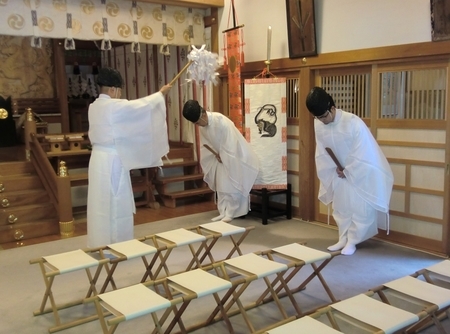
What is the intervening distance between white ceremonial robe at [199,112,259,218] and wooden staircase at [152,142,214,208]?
1.23 m

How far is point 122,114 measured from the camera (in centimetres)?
419

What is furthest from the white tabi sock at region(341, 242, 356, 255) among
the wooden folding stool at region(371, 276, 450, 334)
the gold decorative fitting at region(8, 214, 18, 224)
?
the gold decorative fitting at region(8, 214, 18, 224)

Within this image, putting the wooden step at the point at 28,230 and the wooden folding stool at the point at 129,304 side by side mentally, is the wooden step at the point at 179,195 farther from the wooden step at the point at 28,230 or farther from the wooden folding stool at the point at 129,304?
the wooden folding stool at the point at 129,304

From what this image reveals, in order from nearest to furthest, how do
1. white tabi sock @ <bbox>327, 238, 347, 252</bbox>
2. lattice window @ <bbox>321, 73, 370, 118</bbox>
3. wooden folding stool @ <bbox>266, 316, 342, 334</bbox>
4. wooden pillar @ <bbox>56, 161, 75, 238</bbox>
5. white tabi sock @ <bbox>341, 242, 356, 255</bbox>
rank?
1. wooden folding stool @ <bbox>266, 316, 342, 334</bbox>
2. white tabi sock @ <bbox>341, 242, 356, 255</bbox>
3. white tabi sock @ <bbox>327, 238, 347, 252</bbox>
4. lattice window @ <bbox>321, 73, 370, 118</bbox>
5. wooden pillar @ <bbox>56, 161, 75, 238</bbox>

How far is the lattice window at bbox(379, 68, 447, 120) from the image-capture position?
4.20m

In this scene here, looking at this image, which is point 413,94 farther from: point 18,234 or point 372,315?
point 18,234

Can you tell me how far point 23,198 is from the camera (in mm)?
5402

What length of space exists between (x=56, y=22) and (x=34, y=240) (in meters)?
2.40

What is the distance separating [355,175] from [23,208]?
3566 mm

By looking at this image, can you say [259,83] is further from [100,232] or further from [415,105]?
[100,232]

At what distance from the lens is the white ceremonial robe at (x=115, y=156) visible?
4.18 metres

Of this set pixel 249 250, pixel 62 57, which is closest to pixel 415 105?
pixel 249 250

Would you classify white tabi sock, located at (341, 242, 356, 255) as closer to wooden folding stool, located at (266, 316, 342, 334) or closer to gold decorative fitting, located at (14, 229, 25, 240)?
wooden folding stool, located at (266, 316, 342, 334)

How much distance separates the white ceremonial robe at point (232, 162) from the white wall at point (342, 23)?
1065mm
